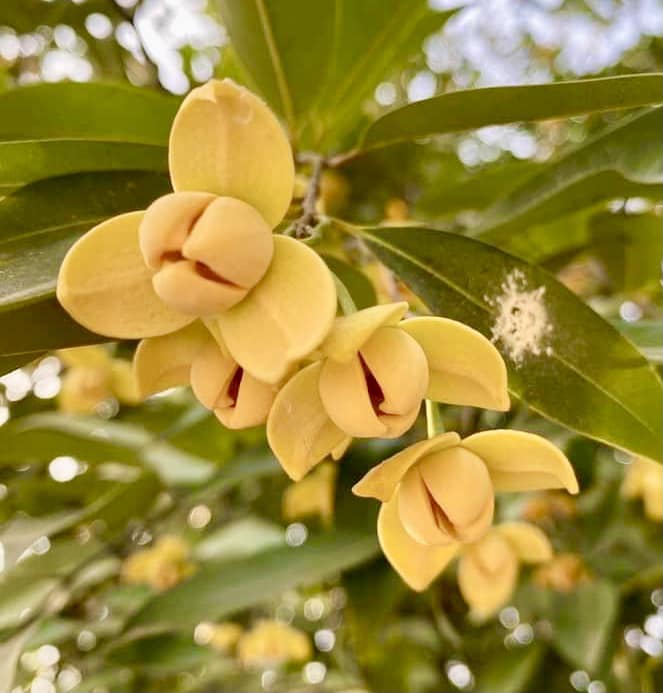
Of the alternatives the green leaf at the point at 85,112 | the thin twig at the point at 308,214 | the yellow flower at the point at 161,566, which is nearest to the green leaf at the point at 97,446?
the yellow flower at the point at 161,566

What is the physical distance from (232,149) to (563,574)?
106 cm

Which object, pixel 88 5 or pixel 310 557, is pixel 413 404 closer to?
pixel 310 557

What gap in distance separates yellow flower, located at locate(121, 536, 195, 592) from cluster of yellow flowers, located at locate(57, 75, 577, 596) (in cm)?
91

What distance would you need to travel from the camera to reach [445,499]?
1.59 ft

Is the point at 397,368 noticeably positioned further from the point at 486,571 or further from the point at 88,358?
the point at 88,358

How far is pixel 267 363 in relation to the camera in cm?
41

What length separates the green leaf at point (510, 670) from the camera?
54.5 inches

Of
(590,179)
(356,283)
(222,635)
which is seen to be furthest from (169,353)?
(222,635)

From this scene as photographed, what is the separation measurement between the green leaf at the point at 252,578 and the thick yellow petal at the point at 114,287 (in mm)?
587

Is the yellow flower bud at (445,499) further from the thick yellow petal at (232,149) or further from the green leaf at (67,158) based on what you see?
the green leaf at (67,158)

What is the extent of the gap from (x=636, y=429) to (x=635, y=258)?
647mm

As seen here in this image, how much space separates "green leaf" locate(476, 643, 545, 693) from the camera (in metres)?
1.38

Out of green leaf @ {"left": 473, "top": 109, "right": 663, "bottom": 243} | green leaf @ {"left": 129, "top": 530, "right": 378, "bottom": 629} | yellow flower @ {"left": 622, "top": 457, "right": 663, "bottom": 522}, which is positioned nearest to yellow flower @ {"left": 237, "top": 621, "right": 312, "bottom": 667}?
green leaf @ {"left": 129, "top": 530, "right": 378, "bottom": 629}

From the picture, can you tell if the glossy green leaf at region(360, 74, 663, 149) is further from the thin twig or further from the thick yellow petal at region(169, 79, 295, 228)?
the thick yellow petal at region(169, 79, 295, 228)
